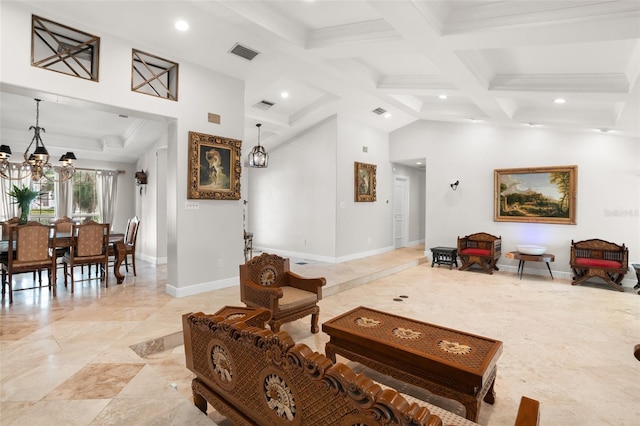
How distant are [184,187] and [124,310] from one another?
165 cm

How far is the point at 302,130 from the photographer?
25.4 ft

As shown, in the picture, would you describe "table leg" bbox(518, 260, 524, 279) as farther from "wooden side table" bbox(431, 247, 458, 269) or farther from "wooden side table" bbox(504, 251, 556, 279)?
"wooden side table" bbox(431, 247, 458, 269)

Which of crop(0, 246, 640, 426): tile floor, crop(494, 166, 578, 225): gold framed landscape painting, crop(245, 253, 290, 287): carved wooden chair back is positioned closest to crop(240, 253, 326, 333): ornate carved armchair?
crop(245, 253, 290, 287): carved wooden chair back

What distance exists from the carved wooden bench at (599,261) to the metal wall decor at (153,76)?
6.93 m

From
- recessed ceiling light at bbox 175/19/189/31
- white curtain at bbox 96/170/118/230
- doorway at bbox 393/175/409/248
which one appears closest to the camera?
recessed ceiling light at bbox 175/19/189/31

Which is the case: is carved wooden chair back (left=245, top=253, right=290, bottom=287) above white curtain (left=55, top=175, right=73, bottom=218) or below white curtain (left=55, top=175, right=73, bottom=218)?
below

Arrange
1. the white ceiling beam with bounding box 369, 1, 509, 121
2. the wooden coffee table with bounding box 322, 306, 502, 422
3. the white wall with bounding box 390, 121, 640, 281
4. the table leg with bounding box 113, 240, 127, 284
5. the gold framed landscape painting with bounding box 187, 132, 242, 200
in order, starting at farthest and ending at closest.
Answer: the white wall with bounding box 390, 121, 640, 281, the table leg with bounding box 113, 240, 127, 284, the gold framed landscape painting with bounding box 187, 132, 242, 200, the white ceiling beam with bounding box 369, 1, 509, 121, the wooden coffee table with bounding box 322, 306, 502, 422

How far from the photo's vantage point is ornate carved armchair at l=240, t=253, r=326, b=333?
10.8 feet

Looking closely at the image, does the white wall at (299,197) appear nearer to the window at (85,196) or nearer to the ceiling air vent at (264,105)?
the ceiling air vent at (264,105)

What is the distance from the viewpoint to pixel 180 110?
4.46 meters

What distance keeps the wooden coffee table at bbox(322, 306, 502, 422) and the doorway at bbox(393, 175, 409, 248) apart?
651 cm

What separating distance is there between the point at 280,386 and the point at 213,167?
3.90 m

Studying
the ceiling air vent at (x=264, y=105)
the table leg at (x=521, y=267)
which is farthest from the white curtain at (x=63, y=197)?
the table leg at (x=521, y=267)

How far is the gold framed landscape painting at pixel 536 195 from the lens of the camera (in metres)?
6.36
